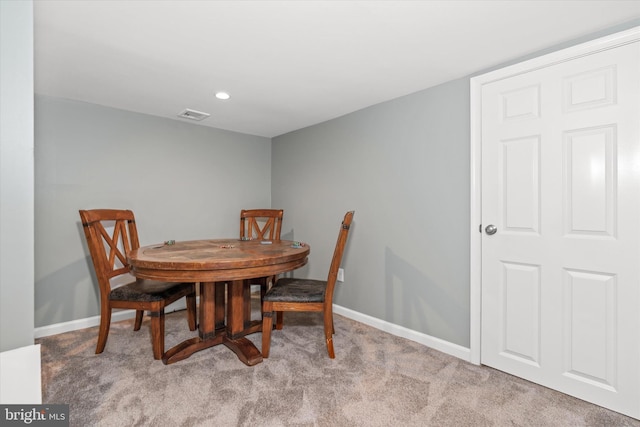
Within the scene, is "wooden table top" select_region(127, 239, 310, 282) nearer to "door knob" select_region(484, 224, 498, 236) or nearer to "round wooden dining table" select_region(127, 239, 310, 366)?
"round wooden dining table" select_region(127, 239, 310, 366)

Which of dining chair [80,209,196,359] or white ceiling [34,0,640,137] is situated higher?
white ceiling [34,0,640,137]

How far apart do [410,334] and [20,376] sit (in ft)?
8.02

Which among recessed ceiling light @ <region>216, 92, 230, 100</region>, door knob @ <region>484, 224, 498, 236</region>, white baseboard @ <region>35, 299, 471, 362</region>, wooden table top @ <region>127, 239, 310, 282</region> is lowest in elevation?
white baseboard @ <region>35, 299, 471, 362</region>

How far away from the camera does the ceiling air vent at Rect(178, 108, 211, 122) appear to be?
3165 mm

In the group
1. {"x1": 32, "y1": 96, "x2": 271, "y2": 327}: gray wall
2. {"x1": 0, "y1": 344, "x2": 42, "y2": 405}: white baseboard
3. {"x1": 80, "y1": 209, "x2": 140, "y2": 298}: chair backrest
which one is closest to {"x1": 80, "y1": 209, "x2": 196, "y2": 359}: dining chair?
{"x1": 80, "y1": 209, "x2": 140, "y2": 298}: chair backrest

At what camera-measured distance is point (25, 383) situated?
1069 mm

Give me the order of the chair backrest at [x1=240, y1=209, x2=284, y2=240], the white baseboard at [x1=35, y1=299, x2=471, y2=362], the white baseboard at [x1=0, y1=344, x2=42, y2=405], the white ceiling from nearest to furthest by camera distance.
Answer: the white baseboard at [x1=0, y1=344, x2=42, y2=405]
the white ceiling
the white baseboard at [x1=35, y1=299, x2=471, y2=362]
the chair backrest at [x1=240, y1=209, x2=284, y2=240]

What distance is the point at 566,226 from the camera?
187 centimetres

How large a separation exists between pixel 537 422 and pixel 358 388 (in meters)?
0.95

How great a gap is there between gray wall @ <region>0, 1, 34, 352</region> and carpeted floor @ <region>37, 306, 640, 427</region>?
86 centimetres

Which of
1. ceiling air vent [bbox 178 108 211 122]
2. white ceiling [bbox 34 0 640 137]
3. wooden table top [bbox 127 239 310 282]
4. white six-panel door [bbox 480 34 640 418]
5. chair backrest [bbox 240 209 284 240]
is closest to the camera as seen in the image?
white ceiling [bbox 34 0 640 137]

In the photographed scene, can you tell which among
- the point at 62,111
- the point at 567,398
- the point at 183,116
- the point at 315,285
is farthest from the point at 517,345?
the point at 62,111

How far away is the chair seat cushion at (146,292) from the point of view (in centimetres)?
219

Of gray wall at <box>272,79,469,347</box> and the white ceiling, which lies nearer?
the white ceiling
